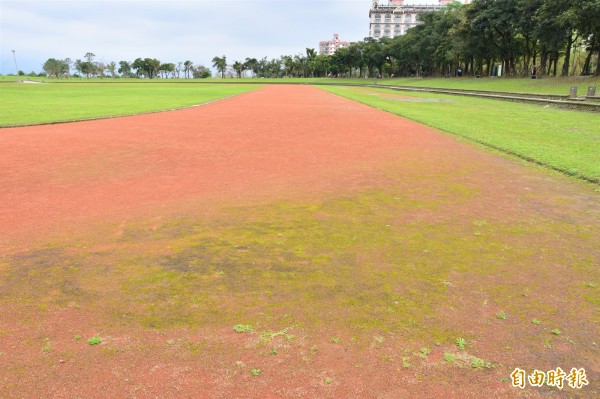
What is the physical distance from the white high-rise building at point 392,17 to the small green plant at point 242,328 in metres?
167

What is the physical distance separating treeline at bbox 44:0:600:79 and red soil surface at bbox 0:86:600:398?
27947 mm

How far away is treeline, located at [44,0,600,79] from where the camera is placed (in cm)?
3375

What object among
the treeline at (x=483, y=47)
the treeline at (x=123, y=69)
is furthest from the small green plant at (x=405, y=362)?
the treeline at (x=123, y=69)

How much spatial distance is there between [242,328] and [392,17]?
171 metres

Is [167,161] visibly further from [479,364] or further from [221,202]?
[479,364]

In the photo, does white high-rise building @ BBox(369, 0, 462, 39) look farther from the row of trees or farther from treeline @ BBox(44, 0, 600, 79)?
the row of trees

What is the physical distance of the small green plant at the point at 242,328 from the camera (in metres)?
2.94

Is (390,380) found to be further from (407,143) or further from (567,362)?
(407,143)

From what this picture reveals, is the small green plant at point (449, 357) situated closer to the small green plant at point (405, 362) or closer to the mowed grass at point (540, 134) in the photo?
the small green plant at point (405, 362)

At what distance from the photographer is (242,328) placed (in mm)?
2969

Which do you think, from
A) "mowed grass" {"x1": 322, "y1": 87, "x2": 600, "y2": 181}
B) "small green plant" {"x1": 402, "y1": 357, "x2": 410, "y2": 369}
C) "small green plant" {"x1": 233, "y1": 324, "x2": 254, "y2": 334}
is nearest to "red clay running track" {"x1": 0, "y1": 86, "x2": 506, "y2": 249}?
"mowed grass" {"x1": 322, "y1": 87, "x2": 600, "y2": 181}

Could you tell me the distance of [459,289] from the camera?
3500 millimetres

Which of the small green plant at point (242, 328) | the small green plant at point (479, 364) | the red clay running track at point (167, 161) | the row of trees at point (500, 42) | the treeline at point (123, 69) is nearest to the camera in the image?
the small green plant at point (479, 364)

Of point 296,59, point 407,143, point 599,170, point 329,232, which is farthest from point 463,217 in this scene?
point 296,59
